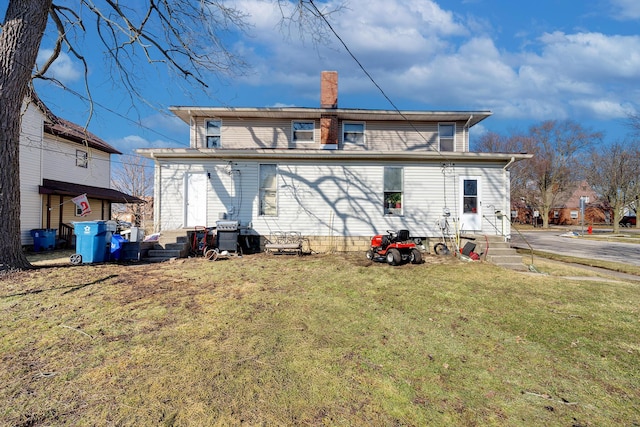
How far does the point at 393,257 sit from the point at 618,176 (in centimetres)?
3304

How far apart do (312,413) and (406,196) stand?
9.72 metres

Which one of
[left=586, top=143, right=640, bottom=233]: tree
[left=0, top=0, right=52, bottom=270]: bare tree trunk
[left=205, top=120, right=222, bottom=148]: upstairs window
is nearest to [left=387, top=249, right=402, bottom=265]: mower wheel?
[left=0, top=0, right=52, bottom=270]: bare tree trunk

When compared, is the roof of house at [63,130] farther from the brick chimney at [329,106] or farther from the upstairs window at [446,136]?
the upstairs window at [446,136]

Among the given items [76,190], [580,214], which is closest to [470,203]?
[76,190]

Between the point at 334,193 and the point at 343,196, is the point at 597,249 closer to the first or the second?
the point at 343,196

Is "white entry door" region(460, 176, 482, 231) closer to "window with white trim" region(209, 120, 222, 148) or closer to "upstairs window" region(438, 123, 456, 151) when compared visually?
"upstairs window" region(438, 123, 456, 151)

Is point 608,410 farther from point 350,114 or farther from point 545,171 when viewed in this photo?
point 545,171

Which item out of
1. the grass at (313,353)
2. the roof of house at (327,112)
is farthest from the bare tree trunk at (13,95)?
the roof of house at (327,112)

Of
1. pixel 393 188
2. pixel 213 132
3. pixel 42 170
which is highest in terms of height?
pixel 213 132

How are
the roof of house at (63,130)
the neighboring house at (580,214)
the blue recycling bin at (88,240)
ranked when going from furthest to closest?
the neighboring house at (580,214), the roof of house at (63,130), the blue recycling bin at (88,240)

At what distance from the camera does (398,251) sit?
28.3 ft

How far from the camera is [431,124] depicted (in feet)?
45.5

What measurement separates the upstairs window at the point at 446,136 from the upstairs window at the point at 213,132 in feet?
32.3

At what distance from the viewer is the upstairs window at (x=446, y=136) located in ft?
45.4
